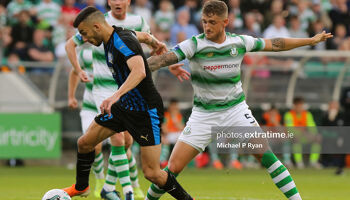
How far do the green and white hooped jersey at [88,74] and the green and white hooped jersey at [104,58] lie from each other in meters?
0.95

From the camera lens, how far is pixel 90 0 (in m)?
12.8

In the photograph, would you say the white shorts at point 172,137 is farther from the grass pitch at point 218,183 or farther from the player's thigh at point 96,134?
the player's thigh at point 96,134

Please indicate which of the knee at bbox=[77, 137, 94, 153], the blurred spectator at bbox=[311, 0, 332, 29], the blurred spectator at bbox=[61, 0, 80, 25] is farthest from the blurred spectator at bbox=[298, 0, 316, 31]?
the knee at bbox=[77, 137, 94, 153]

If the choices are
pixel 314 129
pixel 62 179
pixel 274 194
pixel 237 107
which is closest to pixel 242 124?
pixel 237 107

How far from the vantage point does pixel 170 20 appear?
812 inches

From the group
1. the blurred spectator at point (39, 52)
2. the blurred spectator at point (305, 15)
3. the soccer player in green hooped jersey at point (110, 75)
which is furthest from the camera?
the blurred spectator at point (305, 15)

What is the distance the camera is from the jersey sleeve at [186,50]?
8.08 meters

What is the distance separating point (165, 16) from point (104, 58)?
34.7ft

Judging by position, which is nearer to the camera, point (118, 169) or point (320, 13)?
point (118, 169)

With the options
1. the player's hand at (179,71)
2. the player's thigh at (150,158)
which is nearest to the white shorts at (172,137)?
the player's hand at (179,71)

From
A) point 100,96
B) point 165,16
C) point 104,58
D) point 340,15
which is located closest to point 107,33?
point 104,58

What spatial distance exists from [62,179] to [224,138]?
6546 mm

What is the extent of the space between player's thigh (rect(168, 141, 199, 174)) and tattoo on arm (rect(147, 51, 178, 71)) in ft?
2.91

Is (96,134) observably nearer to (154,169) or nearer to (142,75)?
(154,169)
